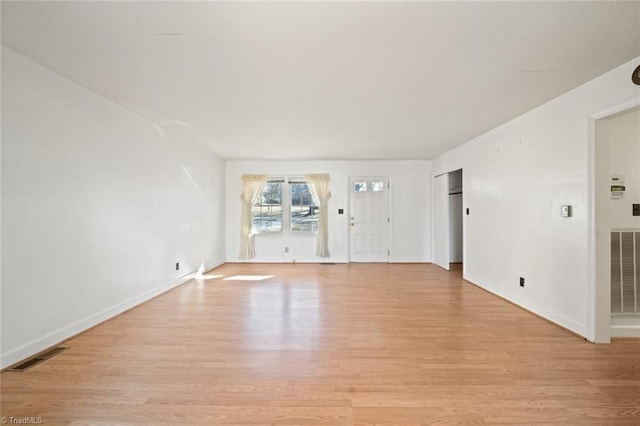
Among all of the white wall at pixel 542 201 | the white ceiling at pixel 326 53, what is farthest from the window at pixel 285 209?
the white wall at pixel 542 201

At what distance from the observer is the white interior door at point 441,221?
19.4ft

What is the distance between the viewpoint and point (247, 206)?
6.75 meters

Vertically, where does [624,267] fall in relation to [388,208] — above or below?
below

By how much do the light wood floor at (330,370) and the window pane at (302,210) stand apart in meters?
3.39

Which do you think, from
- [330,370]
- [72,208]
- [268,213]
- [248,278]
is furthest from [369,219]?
[72,208]

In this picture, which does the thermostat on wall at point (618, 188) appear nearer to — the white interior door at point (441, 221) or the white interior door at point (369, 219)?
the white interior door at point (441, 221)

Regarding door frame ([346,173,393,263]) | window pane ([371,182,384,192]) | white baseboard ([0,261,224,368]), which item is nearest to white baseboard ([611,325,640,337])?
door frame ([346,173,393,263])

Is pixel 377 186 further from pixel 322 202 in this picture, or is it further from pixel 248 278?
pixel 248 278

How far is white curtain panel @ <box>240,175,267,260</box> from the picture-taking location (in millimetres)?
6758

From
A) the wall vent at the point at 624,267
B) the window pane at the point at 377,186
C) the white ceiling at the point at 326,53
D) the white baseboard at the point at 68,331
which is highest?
the white ceiling at the point at 326,53

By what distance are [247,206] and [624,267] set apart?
614 centimetres

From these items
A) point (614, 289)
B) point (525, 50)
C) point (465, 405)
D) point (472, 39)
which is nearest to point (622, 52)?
point (525, 50)

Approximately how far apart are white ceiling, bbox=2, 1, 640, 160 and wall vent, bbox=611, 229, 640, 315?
154 cm

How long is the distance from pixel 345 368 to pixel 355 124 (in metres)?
2.95
